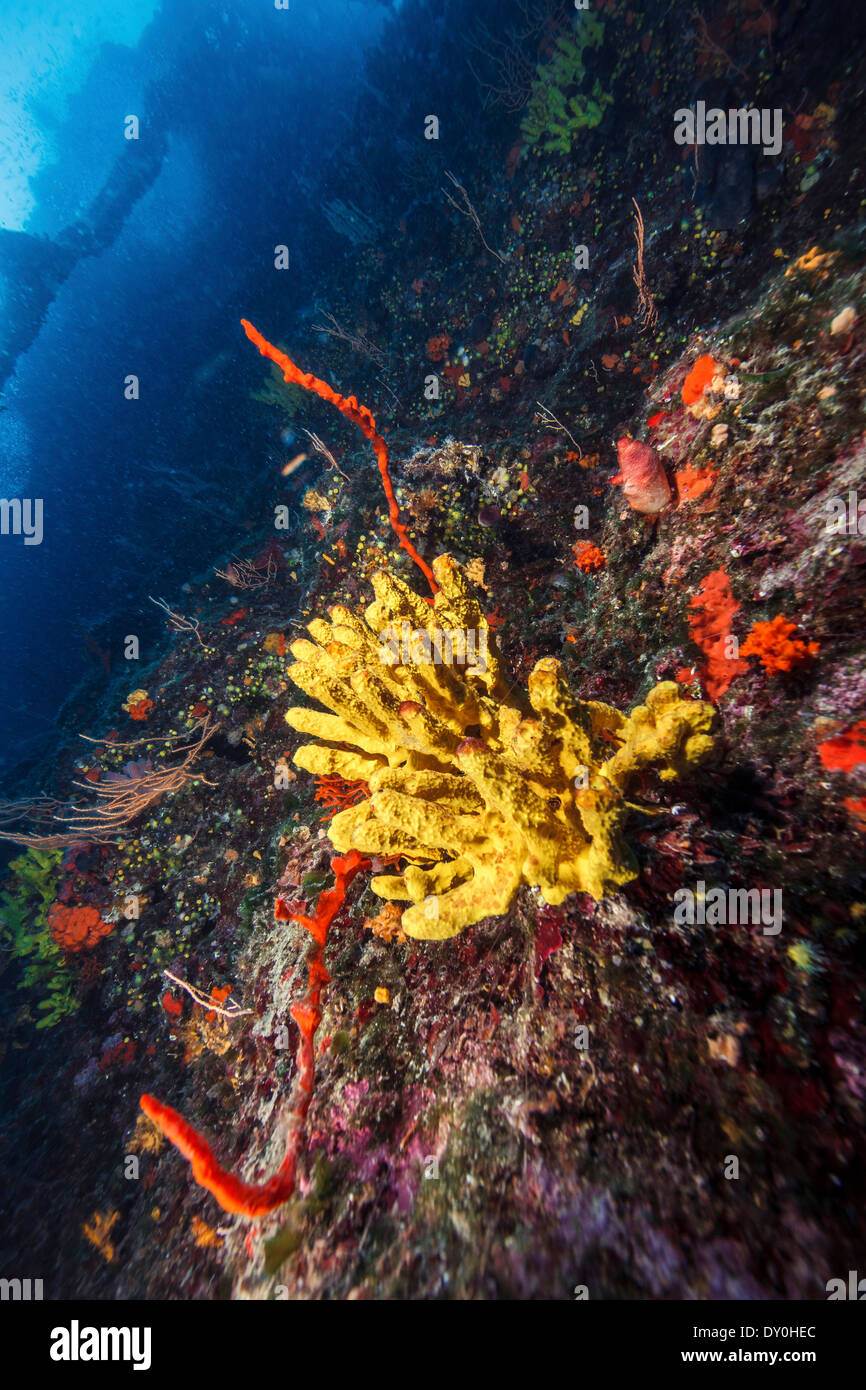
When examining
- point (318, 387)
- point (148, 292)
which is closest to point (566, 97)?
point (318, 387)

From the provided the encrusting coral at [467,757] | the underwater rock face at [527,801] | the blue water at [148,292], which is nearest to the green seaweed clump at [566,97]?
the underwater rock face at [527,801]

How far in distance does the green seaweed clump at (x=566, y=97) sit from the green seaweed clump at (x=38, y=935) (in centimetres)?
1609

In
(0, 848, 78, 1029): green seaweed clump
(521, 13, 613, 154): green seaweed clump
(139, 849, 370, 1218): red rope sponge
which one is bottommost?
(0, 848, 78, 1029): green seaweed clump

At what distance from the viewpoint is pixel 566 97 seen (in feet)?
29.4

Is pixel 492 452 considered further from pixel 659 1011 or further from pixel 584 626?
pixel 659 1011

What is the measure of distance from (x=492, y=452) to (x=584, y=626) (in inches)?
111

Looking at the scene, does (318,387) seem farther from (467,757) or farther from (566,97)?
(566,97)

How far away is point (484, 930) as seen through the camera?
2.21 metres

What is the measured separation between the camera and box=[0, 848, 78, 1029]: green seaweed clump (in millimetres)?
6105

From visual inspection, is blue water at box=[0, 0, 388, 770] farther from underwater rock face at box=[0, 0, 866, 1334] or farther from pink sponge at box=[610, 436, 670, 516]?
pink sponge at box=[610, 436, 670, 516]

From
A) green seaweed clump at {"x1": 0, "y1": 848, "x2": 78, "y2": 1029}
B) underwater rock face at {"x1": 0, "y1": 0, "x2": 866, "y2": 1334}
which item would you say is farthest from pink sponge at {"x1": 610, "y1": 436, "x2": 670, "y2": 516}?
green seaweed clump at {"x1": 0, "y1": 848, "x2": 78, "y2": 1029}

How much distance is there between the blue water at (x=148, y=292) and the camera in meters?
16.8

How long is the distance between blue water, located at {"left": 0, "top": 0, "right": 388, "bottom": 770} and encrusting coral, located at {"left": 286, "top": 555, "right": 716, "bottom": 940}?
15.9m
